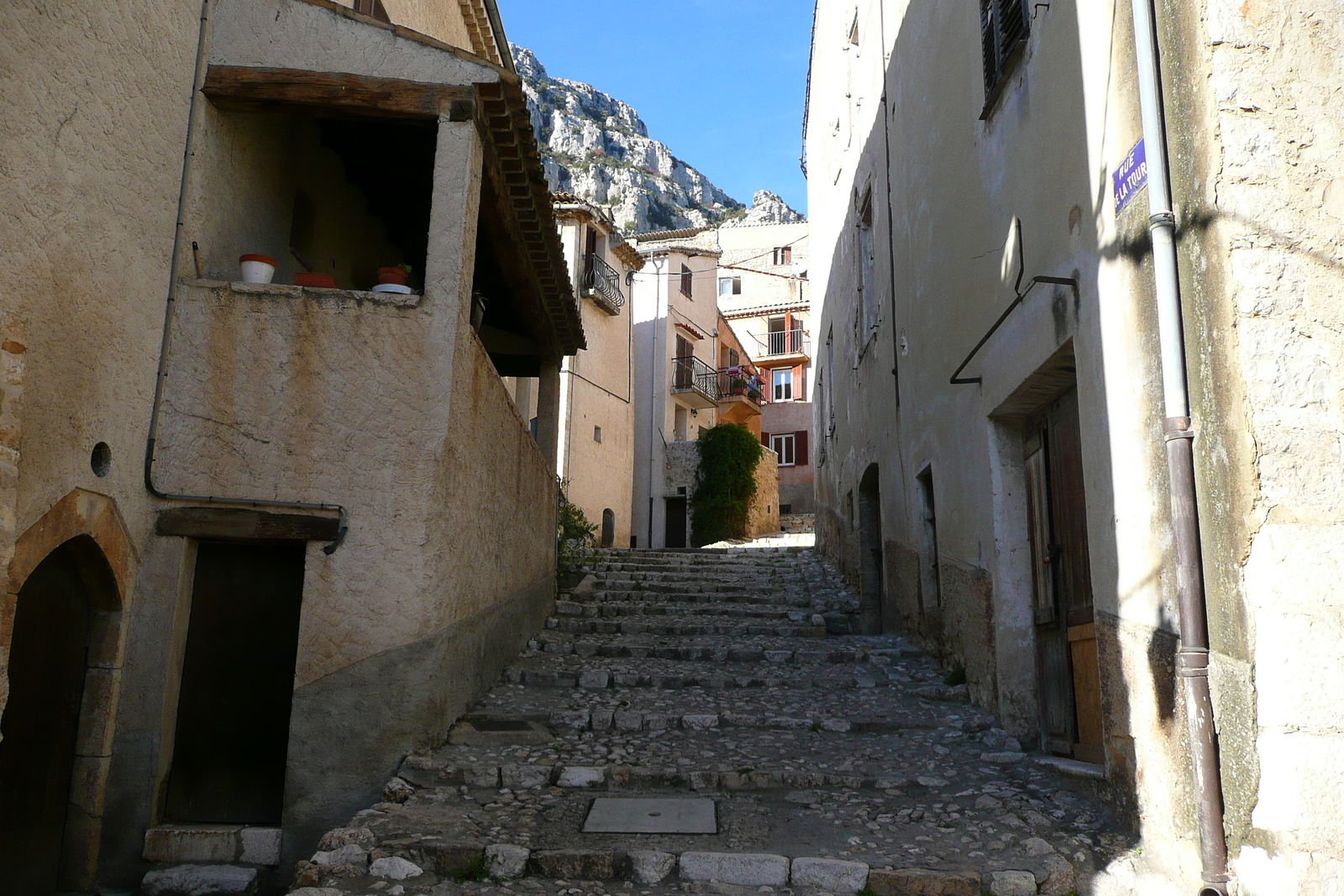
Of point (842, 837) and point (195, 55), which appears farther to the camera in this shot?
point (195, 55)

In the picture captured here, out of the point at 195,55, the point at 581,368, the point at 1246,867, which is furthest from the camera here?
the point at 581,368

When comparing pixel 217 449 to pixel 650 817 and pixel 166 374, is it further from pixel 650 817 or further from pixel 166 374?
pixel 650 817

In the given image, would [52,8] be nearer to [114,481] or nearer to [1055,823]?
[114,481]

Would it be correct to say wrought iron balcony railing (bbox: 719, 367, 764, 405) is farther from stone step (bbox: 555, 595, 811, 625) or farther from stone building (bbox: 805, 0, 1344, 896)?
stone building (bbox: 805, 0, 1344, 896)

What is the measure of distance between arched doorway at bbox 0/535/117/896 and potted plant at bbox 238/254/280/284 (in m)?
1.96

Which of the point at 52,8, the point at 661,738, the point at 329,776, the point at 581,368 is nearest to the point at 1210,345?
the point at 661,738

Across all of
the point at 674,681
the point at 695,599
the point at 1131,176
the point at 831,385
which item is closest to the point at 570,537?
the point at 695,599

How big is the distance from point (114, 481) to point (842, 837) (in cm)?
449

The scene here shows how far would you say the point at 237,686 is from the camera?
579 cm

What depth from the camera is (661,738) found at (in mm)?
6410

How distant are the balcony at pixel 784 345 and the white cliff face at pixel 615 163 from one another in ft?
107

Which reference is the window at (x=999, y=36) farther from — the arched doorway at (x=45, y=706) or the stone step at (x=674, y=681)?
the arched doorway at (x=45, y=706)

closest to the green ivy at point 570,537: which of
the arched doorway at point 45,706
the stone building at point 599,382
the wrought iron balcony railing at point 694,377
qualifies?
the stone building at point 599,382

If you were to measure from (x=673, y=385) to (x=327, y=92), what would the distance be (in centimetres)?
2031
